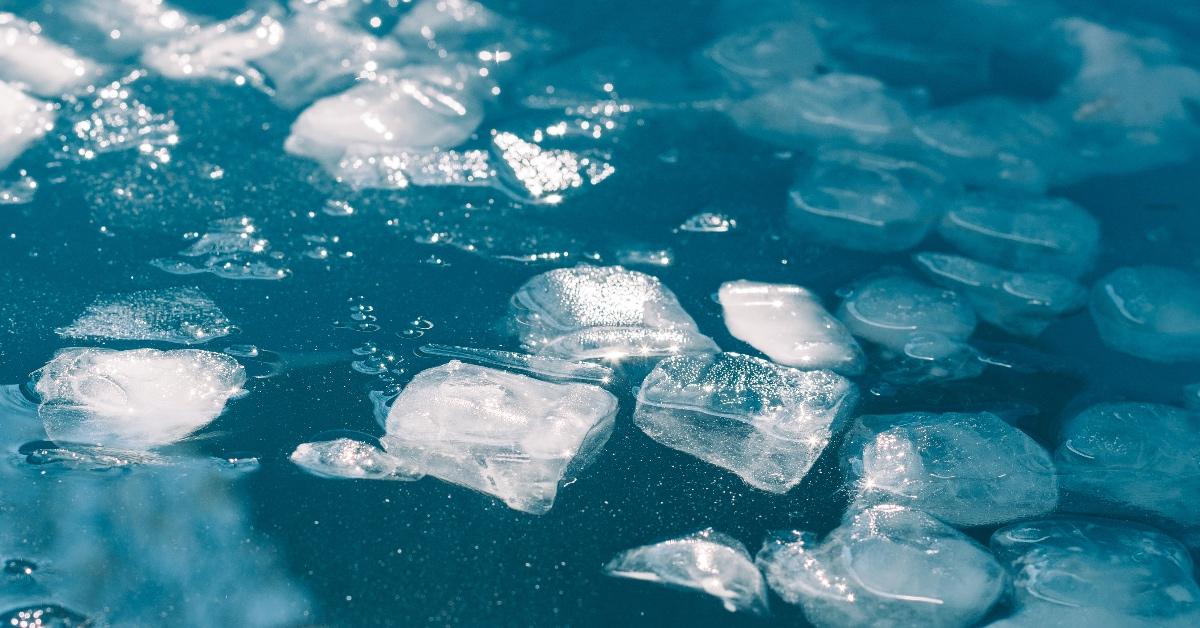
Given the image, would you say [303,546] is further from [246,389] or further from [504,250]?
[504,250]

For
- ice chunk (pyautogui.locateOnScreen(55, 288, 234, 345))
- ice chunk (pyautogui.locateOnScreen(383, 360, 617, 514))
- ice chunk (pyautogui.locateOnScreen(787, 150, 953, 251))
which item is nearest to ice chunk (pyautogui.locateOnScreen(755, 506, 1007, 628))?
ice chunk (pyautogui.locateOnScreen(383, 360, 617, 514))

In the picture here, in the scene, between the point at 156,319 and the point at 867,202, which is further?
the point at 867,202

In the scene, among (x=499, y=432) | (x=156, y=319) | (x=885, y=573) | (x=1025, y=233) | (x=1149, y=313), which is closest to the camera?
(x=885, y=573)

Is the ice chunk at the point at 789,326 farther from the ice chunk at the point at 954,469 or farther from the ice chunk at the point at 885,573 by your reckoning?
the ice chunk at the point at 885,573

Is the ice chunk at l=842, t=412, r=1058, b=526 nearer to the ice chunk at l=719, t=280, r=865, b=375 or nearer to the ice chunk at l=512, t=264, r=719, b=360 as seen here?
the ice chunk at l=719, t=280, r=865, b=375

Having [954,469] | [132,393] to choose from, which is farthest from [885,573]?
[132,393]

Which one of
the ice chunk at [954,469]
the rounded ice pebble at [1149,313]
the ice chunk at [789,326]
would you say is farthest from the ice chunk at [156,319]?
the rounded ice pebble at [1149,313]

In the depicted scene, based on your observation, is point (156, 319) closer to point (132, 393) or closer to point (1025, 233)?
point (132, 393)
